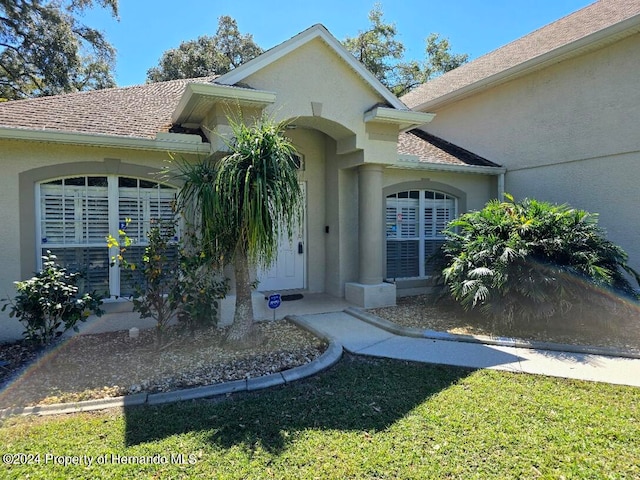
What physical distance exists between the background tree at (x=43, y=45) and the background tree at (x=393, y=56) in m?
16.6

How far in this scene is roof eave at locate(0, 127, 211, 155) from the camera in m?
6.23

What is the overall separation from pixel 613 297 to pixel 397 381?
468 centimetres

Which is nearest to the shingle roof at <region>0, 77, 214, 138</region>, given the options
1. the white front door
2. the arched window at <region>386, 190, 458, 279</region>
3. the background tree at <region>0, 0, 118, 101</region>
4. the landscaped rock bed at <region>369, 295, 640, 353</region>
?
the white front door

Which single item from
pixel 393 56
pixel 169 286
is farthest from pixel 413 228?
pixel 393 56

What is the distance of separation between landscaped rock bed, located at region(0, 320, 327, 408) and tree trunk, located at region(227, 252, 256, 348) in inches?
6.3

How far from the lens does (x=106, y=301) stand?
714 cm

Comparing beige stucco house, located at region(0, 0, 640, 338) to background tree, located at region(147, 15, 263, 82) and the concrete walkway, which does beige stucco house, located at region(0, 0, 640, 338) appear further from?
background tree, located at region(147, 15, 263, 82)

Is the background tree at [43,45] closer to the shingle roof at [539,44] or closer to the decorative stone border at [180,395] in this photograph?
the shingle roof at [539,44]

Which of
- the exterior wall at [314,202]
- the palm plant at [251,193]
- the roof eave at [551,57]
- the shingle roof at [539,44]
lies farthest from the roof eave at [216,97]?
the shingle roof at [539,44]

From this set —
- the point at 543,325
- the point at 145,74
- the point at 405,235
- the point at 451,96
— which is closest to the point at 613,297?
the point at 543,325

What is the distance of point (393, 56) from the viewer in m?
29.5

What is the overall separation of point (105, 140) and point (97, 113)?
2.02 metres

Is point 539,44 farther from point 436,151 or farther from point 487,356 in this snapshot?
point 487,356

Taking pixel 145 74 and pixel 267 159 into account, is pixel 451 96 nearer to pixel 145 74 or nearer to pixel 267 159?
pixel 267 159
